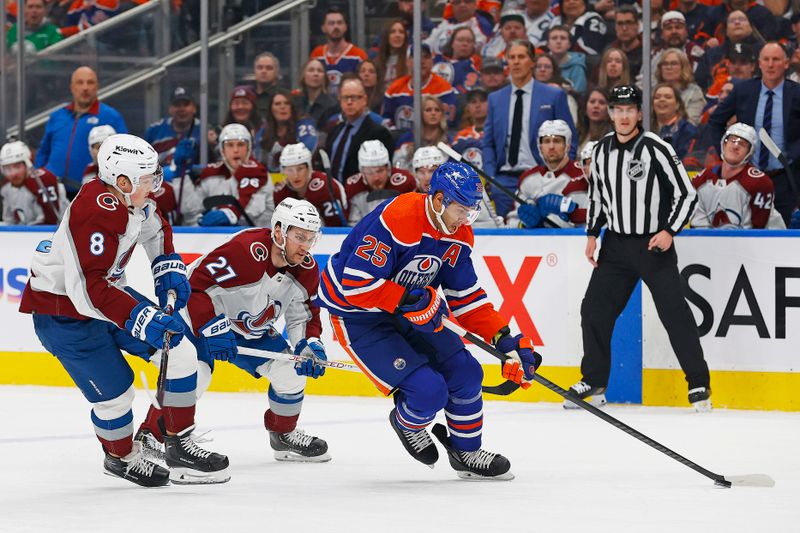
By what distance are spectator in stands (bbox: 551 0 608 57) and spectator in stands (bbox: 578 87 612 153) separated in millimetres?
300

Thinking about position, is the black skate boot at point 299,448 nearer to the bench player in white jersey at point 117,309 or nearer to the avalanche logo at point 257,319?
the avalanche logo at point 257,319

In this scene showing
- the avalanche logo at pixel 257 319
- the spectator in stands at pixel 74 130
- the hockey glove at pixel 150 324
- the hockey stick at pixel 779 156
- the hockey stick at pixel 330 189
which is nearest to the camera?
the hockey glove at pixel 150 324

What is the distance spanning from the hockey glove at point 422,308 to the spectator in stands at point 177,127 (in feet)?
12.4

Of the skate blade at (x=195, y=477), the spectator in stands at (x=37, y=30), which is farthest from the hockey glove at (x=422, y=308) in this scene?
the spectator in stands at (x=37, y=30)

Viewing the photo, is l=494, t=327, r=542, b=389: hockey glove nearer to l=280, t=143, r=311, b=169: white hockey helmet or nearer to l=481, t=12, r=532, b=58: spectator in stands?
l=280, t=143, r=311, b=169: white hockey helmet

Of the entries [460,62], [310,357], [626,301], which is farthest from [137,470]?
[460,62]

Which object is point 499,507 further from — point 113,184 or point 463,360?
point 113,184

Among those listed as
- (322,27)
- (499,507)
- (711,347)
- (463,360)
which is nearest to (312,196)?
(322,27)

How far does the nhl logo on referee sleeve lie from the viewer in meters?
6.44

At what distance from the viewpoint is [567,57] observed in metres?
7.58

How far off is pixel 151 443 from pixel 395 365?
42.2 inches

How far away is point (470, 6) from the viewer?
805cm

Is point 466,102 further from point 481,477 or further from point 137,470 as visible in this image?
point 137,470

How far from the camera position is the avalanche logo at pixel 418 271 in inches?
184
